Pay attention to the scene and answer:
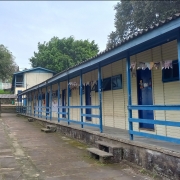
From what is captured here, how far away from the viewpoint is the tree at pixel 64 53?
3803 centimetres

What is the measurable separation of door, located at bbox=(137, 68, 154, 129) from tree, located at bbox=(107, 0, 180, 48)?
1445 centimetres

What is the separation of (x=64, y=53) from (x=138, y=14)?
18.3 metres

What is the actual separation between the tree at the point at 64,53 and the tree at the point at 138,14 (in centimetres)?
1254

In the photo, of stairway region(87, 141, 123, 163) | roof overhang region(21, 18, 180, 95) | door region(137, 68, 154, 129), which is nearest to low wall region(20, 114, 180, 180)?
stairway region(87, 141, 123, 163)

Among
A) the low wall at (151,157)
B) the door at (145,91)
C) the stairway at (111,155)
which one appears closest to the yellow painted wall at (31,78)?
the door at (145,91)

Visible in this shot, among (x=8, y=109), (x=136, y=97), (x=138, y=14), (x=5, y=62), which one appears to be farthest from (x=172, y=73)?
(x=8, y=109)

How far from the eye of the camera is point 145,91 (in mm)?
7664

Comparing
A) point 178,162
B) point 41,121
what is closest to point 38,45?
point 41,121

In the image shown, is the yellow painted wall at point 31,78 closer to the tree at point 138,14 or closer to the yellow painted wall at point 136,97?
the tree at point 138,14

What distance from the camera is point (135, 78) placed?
7945mm

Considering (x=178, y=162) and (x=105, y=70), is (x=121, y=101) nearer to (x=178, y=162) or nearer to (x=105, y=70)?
(x=105, y=70)

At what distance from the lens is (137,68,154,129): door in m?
7.39

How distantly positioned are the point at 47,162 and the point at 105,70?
5.15m

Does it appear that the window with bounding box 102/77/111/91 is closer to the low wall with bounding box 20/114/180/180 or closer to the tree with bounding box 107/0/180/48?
the low wall with bounding box 20/114/180/180
